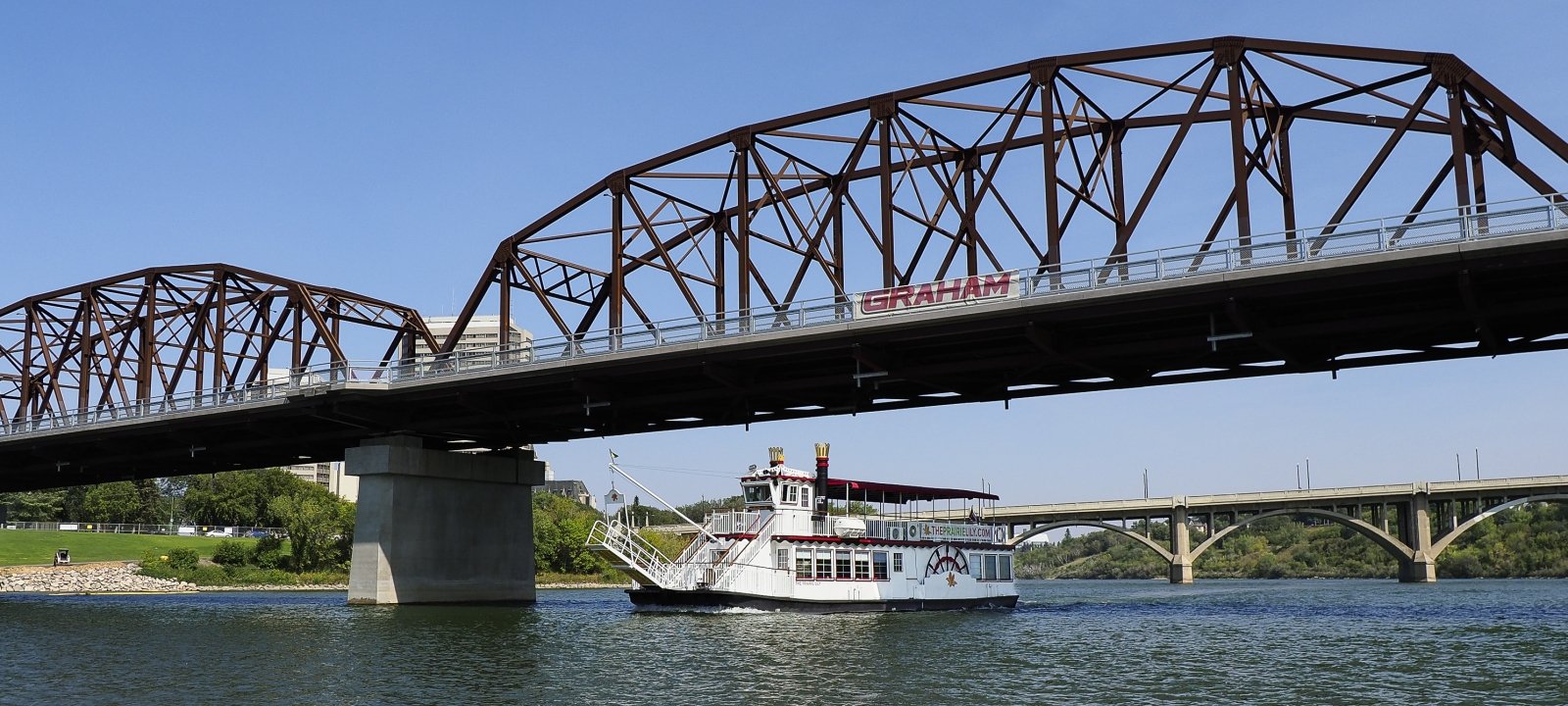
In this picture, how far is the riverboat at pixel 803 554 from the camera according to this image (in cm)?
5938

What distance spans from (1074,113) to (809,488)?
2131 centimetres

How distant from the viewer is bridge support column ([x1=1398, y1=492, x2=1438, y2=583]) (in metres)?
129

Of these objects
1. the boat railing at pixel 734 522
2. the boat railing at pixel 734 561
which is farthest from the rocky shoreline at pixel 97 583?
the boat railing at pixel 734 561

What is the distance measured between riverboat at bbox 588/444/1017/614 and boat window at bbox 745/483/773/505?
0.06 m

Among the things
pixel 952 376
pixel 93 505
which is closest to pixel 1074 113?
pixel 952 376

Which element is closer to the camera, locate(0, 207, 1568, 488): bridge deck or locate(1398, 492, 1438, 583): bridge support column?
locate(0, 207, 1568, 488): bridge deck

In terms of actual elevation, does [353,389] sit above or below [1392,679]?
above

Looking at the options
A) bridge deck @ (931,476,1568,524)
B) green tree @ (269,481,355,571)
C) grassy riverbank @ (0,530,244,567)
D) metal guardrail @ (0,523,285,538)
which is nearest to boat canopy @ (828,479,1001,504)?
bridge deck @ (931,476,1568,524)

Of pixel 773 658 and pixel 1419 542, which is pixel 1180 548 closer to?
pixel 1419 542

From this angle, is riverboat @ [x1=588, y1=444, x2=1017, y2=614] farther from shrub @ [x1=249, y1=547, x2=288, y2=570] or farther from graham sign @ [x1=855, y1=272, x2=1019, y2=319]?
shrub @ [x1=249, y1=547, x2=288, y2=570]

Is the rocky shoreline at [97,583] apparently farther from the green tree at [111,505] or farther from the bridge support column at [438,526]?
the green tree at [111,505]

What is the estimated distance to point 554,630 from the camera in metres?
51.7

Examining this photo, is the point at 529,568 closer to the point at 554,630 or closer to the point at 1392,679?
the point at 554,630

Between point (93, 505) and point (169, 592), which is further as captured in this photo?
point (93, 505)
